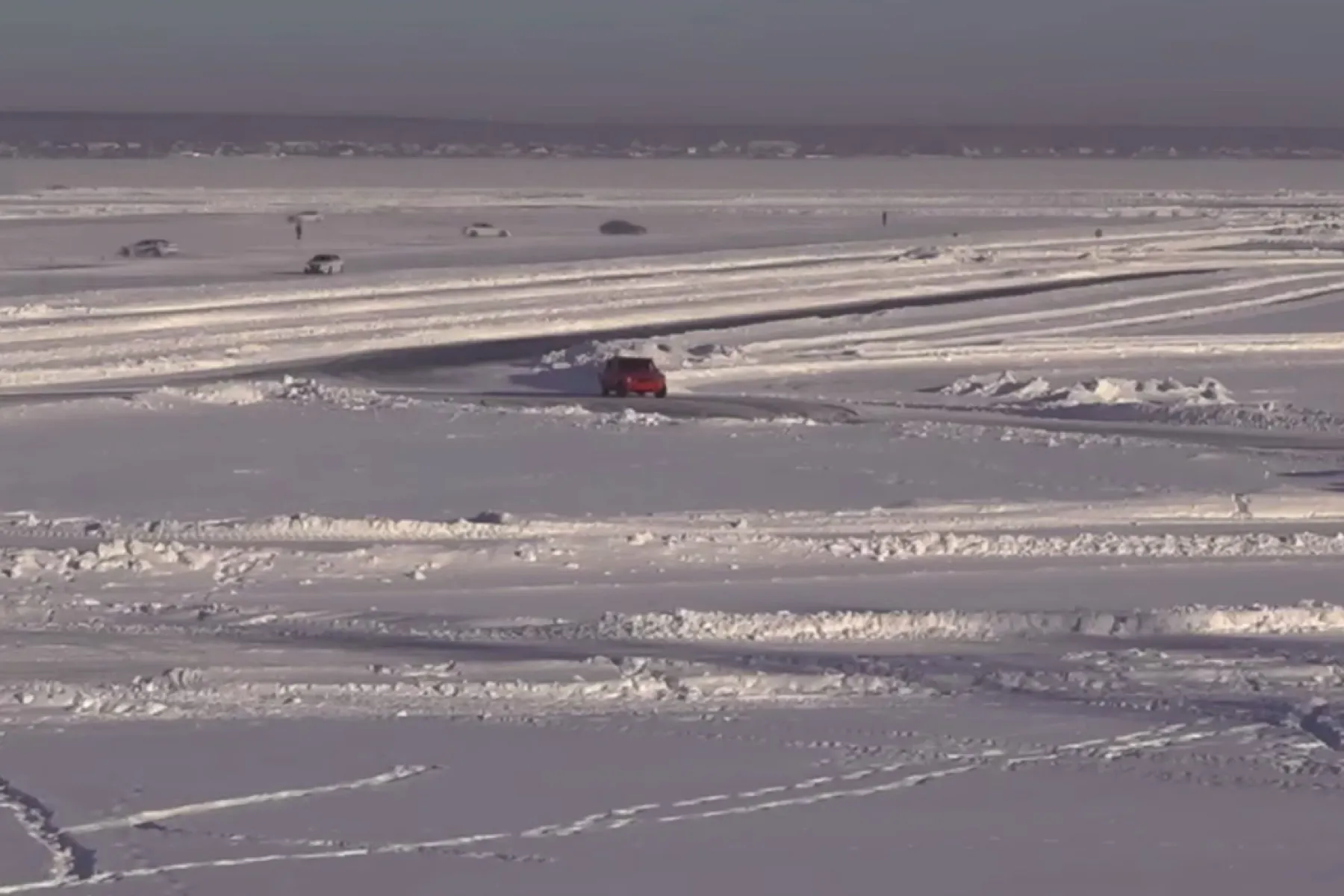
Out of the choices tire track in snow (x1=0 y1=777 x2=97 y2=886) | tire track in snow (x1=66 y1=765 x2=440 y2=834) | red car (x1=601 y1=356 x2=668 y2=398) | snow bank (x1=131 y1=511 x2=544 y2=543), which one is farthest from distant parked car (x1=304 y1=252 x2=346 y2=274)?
tire track in snow (x1=0 y1=777 x2=97 y2=886)

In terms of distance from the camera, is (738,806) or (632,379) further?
(632,379)

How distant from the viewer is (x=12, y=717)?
1159 cm

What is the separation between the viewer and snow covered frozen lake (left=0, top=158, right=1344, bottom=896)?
9406mm

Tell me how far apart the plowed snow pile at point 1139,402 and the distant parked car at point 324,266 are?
77.1ft

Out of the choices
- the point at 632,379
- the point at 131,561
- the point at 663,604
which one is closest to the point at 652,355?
the point at 632,379

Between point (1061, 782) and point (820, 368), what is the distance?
85.3 ft

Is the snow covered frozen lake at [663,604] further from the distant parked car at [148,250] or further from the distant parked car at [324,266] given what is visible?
the distant parked car at [148,250]

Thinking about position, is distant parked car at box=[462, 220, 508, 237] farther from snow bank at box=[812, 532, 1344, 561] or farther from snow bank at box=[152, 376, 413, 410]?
snow bank at box=[812, 532, 1344, 561]

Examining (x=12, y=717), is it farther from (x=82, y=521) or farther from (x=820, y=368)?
(x=820, y=368)

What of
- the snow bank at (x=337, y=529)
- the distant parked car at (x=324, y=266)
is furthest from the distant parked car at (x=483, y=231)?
the snow bank at (x=337, y=529)

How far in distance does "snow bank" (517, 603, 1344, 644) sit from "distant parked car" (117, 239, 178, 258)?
4945cm

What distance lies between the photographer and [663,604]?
15.2 metres

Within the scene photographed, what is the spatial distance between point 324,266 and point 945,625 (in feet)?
134

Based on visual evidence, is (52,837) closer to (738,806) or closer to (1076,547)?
(738,806)
